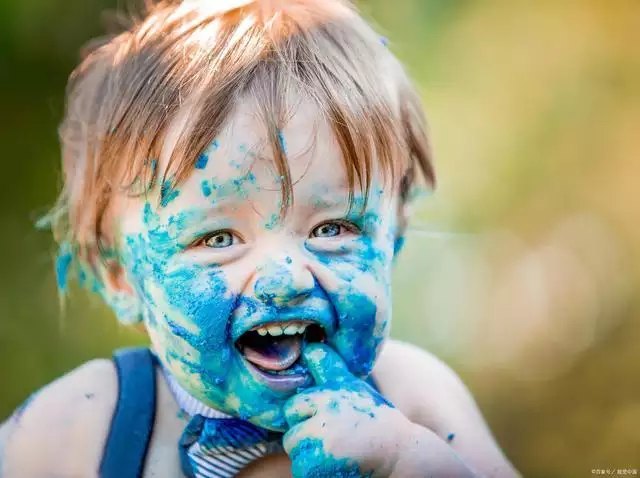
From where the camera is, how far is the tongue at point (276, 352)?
3.39 ft

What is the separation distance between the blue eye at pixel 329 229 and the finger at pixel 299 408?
0.61ft

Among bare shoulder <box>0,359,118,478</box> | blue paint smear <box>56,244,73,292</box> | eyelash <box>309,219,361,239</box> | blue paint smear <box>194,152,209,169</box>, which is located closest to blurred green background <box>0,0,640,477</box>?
blue paint smear <box>56,244,73,292</box>

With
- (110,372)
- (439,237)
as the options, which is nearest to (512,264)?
(439,237)

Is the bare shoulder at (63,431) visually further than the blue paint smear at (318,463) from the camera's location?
Yes

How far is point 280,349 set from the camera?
3.42 feet

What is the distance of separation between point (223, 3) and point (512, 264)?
0.96 m

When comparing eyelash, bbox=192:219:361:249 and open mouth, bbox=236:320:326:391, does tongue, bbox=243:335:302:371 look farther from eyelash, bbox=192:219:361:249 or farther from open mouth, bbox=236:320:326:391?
eyelash, bbox=192:219:361:249

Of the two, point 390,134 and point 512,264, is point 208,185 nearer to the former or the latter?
point 390,134

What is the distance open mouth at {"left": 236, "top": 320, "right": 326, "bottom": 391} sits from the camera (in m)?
1.02

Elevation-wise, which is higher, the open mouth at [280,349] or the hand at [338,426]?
the open mouth at [280,349]

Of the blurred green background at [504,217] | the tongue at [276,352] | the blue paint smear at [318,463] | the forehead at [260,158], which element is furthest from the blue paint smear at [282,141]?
the blurred green background at [504,217]

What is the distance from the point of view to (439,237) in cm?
180

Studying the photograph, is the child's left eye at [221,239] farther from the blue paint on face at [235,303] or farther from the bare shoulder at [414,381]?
the bare shoulder at [414,381]

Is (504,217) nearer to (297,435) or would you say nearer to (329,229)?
(329,229)
